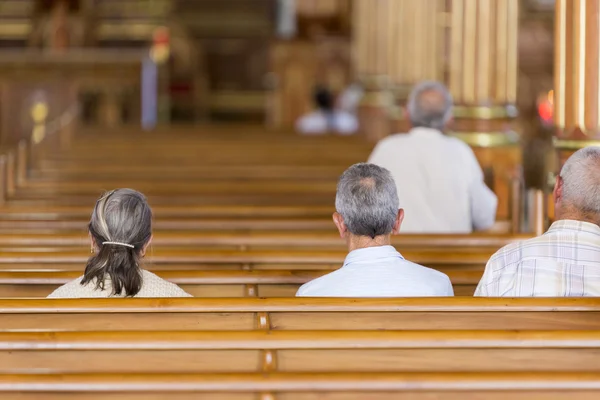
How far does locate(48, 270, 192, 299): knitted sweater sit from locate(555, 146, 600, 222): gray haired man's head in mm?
1054

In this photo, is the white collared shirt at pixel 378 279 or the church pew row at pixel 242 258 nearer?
the white collared shirt at pixel 378 279

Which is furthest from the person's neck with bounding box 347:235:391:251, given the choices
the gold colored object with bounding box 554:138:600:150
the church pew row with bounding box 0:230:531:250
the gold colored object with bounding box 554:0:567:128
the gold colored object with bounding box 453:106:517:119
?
the gold colored object with bounding box 453:106:517:119

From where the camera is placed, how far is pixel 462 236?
12.9 feet

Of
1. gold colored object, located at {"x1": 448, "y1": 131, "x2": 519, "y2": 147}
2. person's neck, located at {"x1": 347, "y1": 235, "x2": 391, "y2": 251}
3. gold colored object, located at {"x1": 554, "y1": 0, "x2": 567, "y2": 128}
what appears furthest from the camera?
gold colored object, located at {"x1": 448, "y1": 131, "x2": 519, "y2": 147}

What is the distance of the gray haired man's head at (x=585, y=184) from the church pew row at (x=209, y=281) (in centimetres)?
77

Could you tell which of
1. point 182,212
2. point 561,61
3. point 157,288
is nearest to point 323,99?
point 182,212

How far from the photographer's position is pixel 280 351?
2.29 metres

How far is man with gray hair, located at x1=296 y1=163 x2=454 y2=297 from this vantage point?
9.19 ft

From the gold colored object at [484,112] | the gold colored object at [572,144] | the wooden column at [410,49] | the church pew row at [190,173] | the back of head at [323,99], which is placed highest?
the wooden column at [410,49]

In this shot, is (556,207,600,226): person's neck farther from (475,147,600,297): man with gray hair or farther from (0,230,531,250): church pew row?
(0,230,531,250): church pew row

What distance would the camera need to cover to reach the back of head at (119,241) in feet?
9.11

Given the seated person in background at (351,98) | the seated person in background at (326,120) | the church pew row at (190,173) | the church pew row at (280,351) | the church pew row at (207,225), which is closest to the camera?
the church pew row at (280,351)

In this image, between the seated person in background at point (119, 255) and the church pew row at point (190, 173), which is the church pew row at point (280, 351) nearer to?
the seated person in background at point (119, 255)

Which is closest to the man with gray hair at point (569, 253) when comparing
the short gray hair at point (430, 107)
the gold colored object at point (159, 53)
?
the short gray hair at point (430, 107)
